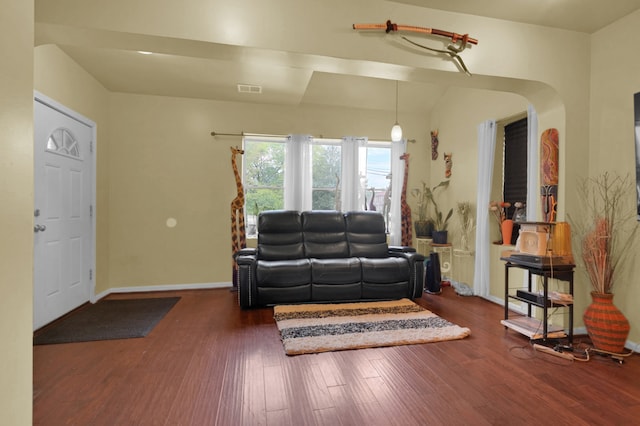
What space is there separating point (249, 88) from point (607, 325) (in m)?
4.21

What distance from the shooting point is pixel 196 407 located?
1.74 meters

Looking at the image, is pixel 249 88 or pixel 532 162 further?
pixel 249 88

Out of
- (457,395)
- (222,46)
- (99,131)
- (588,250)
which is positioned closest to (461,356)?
(457,395)

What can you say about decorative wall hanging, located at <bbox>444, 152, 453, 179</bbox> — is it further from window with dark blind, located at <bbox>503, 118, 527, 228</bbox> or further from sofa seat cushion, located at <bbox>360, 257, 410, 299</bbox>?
sofa seat cushion, located at <bbox>360, 257, 410, 299</bbox>

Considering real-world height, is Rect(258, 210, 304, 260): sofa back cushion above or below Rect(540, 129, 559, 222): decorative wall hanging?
below

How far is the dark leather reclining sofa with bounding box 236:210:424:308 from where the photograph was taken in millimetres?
3484

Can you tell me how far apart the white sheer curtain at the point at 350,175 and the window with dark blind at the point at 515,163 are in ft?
6.31

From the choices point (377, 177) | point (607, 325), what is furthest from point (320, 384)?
point (377, 177)

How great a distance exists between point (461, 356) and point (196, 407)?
5.92 feet

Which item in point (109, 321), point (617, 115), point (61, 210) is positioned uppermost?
point (617, 115)

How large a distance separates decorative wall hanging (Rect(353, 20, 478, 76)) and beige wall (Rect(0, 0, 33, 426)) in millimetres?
1919

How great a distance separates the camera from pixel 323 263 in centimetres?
364

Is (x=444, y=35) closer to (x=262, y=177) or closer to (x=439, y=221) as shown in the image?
(x=439, y=221)

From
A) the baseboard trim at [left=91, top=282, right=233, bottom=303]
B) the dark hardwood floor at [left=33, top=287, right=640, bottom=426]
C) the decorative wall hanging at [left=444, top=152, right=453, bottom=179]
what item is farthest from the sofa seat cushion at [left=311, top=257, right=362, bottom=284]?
the decorative wall hanging at [left=444, top=152, right=453, bottom=179]
